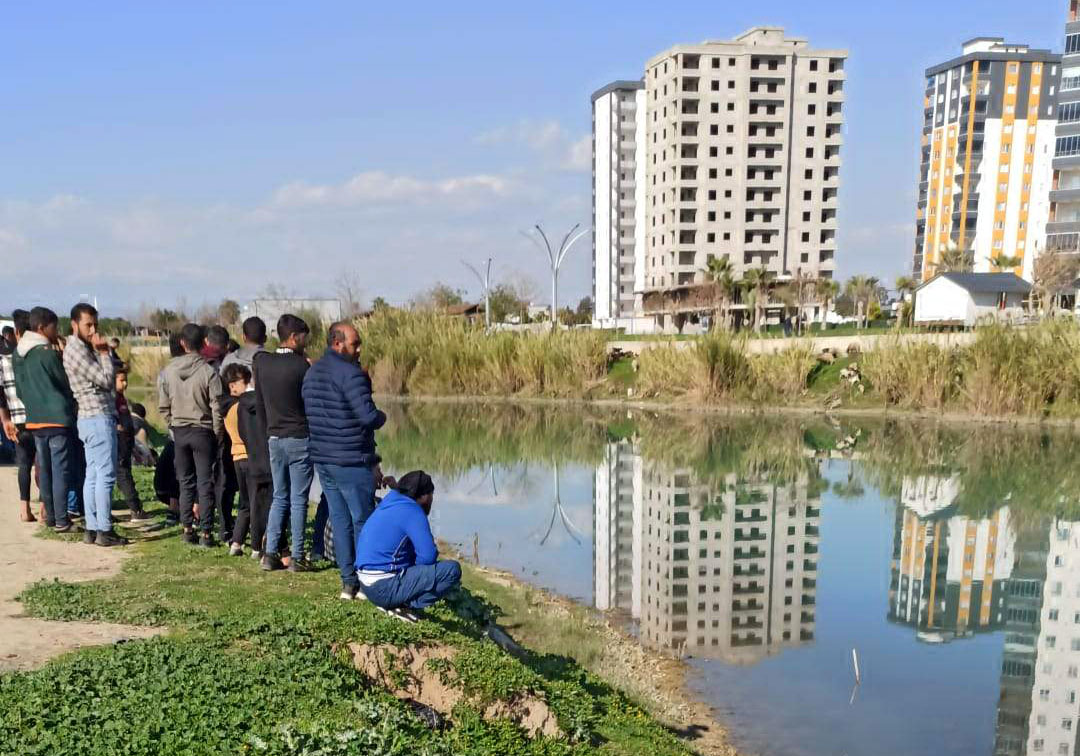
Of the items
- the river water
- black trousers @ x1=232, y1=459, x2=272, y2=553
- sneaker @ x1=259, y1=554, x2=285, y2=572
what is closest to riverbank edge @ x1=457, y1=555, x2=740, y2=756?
the river water

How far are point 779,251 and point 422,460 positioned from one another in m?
51.8

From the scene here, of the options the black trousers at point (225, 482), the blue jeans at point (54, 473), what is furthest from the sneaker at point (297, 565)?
the blue jeans at point (54, 473)

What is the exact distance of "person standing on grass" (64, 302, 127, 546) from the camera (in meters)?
6.21

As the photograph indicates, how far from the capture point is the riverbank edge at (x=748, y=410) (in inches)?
789

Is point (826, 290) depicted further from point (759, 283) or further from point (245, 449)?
point (245, 449)

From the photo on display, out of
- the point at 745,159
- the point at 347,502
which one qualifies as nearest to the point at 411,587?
the point at 347,502

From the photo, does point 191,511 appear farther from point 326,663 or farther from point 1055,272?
point 1055,272

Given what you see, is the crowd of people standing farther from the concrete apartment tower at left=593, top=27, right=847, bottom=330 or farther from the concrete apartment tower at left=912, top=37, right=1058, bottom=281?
the concrete apartment tower at left=912, top=37, right=1058, bottom=281

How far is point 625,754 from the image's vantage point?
4301 millimetres

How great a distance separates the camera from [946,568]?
32.3ft

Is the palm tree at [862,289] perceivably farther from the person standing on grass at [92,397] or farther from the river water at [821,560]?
the person standing on grass at [92,397]

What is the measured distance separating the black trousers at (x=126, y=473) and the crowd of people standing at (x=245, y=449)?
0.06 feet

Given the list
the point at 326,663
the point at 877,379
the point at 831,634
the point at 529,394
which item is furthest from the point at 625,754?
the point at 529,394

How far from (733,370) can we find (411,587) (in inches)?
785
